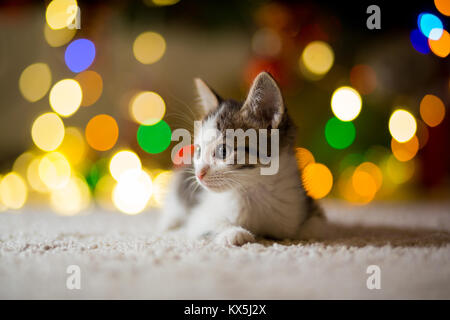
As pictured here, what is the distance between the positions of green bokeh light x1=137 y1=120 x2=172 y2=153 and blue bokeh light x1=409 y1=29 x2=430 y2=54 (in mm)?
1435

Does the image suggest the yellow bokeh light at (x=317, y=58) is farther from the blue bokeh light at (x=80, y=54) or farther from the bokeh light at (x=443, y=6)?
the blue bokeh light at (x=80, y=54)

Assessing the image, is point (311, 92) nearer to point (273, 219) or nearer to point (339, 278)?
point (273, 219)

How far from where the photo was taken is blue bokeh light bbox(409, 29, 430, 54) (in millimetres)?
1598

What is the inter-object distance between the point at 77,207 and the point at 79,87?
0.75m

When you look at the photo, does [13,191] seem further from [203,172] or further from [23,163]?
[203,172]

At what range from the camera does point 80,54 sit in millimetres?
1831

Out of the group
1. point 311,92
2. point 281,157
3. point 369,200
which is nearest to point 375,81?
point 311,92

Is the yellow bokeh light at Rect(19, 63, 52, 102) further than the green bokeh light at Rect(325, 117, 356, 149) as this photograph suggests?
Yes

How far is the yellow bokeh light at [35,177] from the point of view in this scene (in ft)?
7.55

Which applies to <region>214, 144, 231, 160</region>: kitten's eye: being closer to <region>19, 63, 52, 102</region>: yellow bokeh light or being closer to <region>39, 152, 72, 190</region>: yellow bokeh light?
<region>39, 152, 72, 190</region>: yellow bokeh light

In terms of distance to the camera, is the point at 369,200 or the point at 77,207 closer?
the point at 77,207

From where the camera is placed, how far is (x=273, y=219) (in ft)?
3.07

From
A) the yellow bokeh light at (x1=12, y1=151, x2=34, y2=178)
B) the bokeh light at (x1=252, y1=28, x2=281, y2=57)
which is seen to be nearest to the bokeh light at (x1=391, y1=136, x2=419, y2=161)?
the bokeh light at (x1=252, y1=28, x2=281, y2=57)

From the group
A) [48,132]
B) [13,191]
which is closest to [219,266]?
[13,191]
